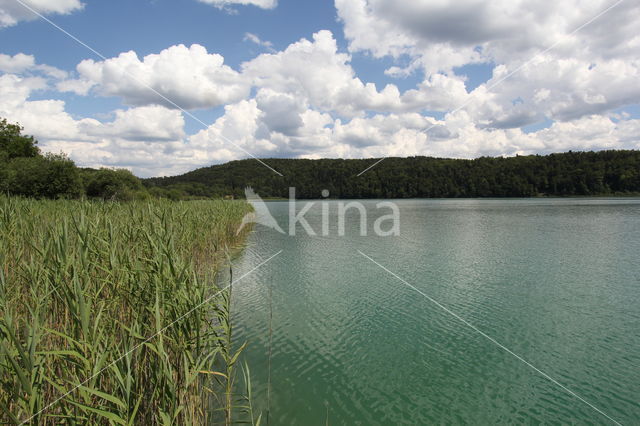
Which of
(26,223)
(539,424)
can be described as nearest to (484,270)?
(539,424)

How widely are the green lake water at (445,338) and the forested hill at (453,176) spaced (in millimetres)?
59266

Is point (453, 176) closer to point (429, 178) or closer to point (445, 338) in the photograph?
point (429, 178)

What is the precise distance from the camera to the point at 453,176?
10181cm

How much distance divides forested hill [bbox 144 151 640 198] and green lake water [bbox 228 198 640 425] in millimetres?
59266

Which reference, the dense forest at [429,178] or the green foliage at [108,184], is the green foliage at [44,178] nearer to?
the green foliage at [108,184]

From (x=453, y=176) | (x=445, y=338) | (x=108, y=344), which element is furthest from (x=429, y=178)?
(x=108, y=344)

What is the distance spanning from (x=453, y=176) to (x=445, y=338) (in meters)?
103

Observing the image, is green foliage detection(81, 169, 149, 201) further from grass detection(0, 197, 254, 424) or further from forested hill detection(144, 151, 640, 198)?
grass detection(0, 197, 254, 424)

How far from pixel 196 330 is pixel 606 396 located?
18.6 ft

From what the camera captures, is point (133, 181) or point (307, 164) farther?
point (307, 164)

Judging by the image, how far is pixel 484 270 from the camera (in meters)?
12.1

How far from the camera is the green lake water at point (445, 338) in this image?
15.5ft

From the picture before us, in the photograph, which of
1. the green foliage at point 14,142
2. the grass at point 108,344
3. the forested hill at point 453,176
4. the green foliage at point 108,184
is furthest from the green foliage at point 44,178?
the forested hill at point 453,176

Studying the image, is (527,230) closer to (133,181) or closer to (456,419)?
(456,419)
